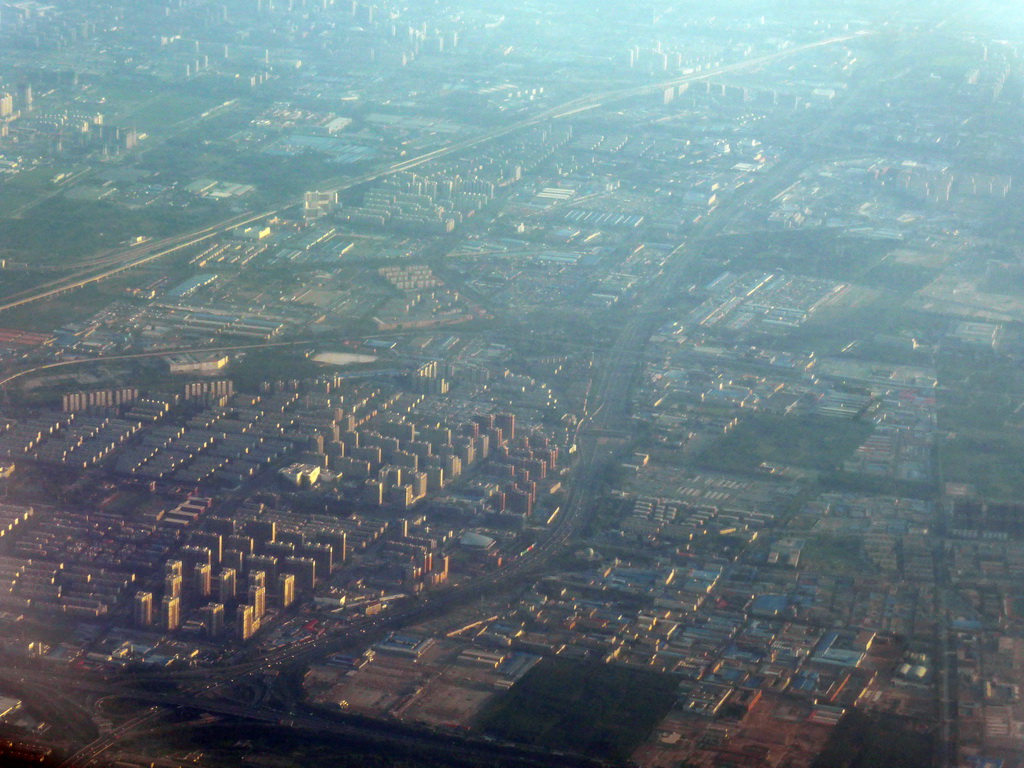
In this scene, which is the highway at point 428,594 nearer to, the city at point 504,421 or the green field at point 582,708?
the city at point 504,421

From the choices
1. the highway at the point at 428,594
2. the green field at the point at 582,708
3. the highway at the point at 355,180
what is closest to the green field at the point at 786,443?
the highway at the point at 428,594

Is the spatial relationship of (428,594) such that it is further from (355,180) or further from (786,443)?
(355,180)

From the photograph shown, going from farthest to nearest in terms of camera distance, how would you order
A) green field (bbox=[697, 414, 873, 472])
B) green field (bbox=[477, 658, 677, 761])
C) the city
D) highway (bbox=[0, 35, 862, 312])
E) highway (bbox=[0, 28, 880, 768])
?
highway (bbox=[0, 35, 862, 312]) → green field (bbox=[697, 414, 873, 472]) → the city → highway (bbox=[0, 28, 880, 768]) → green field (bbox=[477, 658, 677, 761])

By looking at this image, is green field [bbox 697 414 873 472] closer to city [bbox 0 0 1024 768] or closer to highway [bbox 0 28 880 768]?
city [bbox 0 0 1024 768]

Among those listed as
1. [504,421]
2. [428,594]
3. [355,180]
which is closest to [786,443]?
[504,421]

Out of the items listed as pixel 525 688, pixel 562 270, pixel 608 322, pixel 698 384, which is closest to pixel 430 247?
pixel 562 270

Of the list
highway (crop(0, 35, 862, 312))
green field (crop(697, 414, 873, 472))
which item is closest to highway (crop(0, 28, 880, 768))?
highway (crop(0, 35, 862, 312))
